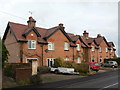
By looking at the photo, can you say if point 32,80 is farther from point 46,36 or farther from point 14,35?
point 46,36

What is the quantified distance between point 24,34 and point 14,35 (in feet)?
5.25

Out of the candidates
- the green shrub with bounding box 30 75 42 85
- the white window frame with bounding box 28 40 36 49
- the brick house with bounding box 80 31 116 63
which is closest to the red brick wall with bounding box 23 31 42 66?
the white window frame with bounding box 28 40 36 49

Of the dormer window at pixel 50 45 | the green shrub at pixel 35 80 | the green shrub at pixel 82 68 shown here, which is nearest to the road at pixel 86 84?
the green shrub at pixel 35 80

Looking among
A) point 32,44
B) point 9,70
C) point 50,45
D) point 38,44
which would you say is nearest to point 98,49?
point 50,45

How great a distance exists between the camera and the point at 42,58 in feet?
88.2

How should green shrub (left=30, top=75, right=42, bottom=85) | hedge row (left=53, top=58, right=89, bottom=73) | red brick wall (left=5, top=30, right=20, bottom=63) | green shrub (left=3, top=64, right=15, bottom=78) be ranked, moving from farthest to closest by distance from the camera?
red brick wall (left=5, top=30, right=20, bottom=63)
hedge row (left=53, top=58, right=89, bottom=73)
green shrub (left=3, top=64, right=15, bottom=78)
green shrub (left=30, top=75, right=42, bottom=85)

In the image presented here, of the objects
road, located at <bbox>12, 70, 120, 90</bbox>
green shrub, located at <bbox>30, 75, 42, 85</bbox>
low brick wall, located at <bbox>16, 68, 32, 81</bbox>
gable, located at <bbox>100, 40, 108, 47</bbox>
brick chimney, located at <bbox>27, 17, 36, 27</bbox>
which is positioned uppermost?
brick chimney, located at <bbox>27, 17, 36, 27</bbox>

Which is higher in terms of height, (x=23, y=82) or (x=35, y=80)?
(x=35, y=80)

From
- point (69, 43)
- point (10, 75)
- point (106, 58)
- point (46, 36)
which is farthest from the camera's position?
point (106, 58)

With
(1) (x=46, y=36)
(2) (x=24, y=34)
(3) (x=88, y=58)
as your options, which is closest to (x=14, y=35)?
(2) (x=24, y=34)

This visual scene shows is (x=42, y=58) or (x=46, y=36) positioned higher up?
(x=46, y=36)

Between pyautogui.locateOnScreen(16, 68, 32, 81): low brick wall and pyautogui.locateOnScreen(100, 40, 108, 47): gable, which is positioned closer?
pyautogui.locateOnScreen(16, 68, 32, 81): low brick wall

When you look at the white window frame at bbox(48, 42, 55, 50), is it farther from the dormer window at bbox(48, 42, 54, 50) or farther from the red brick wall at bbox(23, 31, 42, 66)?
the red brick wall at bbox(23, 31, 42, 66)

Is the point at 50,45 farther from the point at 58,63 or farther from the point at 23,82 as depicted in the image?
the point at 23,82
